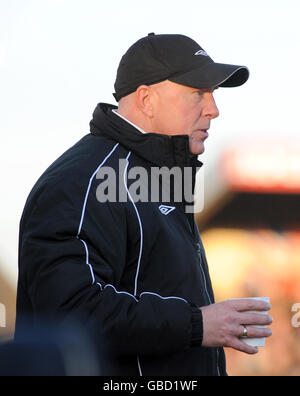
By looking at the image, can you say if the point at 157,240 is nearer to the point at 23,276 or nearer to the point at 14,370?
the point at 23,276

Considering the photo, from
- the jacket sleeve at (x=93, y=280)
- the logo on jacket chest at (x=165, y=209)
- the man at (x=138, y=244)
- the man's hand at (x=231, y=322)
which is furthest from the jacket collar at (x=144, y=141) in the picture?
the man's hand at (x=231, y=322)

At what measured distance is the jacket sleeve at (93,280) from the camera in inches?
74.7

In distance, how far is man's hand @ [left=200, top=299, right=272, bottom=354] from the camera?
1989mm

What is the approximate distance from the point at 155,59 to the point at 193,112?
219 millimetres

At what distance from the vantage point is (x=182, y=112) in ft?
7.78

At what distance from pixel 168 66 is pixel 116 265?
0.74 m

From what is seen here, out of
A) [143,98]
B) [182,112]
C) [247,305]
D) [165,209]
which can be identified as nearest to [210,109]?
[182,112]

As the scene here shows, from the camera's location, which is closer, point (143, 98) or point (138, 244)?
point (138, 244)

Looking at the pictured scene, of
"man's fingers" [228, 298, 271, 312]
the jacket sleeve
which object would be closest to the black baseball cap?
the jacket sleeve

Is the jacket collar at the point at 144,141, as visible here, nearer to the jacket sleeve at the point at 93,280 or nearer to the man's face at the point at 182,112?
the man's face at the point at 182,112

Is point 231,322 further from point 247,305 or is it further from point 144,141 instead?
point 144,141

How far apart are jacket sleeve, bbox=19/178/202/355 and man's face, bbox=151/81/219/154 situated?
1.46ft

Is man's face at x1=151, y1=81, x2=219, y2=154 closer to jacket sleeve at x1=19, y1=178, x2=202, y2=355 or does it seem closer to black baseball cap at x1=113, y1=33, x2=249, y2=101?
black baseball cap at x1=113, y1=33, x2=249, y2=101

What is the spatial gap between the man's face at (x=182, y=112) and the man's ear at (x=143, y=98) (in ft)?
0.05
